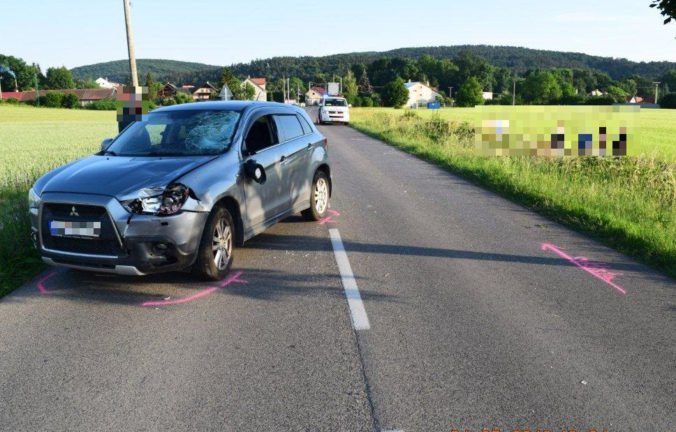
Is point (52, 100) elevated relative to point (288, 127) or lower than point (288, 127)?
elevated

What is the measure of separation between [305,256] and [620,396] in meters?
3.85

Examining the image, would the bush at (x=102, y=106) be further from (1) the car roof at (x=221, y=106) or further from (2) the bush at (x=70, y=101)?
(1) the car roof at (x=221, y=106)

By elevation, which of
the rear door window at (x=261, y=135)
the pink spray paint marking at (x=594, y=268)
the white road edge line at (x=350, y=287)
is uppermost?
the rear door window at (x=261, y=135)

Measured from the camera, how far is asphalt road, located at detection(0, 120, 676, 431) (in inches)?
129

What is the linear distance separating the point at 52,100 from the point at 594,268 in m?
105

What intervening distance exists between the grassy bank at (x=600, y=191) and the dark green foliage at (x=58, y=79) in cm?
14822

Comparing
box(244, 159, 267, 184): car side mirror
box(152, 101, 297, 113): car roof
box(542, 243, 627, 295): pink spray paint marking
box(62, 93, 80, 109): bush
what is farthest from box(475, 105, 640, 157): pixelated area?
box(62, 93, 80, 109): bush

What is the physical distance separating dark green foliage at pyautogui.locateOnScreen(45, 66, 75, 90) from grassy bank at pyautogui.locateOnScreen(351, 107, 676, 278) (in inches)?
5836

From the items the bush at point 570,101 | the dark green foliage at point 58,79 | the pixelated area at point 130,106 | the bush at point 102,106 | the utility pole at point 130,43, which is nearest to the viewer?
the pixelated area at point 130,106

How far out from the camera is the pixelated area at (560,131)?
13.1 metres

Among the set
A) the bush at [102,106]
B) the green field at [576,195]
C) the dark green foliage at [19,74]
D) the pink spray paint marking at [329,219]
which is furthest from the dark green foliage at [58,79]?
the pink spray paint marking at [329,219]

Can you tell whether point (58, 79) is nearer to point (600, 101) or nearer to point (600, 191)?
point (600, 101)

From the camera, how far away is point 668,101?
86.4m

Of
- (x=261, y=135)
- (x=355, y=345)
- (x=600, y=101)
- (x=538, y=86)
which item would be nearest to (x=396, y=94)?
(x=538, y=86)
